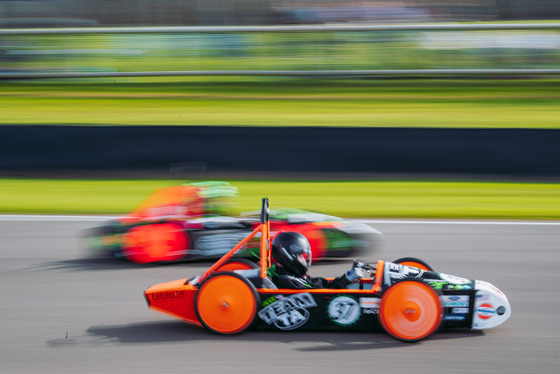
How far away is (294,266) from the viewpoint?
172 inches

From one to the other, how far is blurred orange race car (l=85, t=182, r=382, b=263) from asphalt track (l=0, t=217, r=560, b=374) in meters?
0.15

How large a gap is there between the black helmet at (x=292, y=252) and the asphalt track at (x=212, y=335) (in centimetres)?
45

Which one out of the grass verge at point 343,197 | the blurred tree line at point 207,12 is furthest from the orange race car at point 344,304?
the blurred tree line at point 207,12

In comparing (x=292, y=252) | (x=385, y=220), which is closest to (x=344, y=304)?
(x=292, y=252)

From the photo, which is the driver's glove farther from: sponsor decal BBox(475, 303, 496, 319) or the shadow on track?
sponsor decal BBox(475, 303, 496, 319)

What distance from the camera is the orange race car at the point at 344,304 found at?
4.13 meters

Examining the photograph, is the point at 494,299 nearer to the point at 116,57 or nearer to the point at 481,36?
the point at 481,36

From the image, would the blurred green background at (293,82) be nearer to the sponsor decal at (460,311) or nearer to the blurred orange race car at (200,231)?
the blurred orange race car at (200,231)

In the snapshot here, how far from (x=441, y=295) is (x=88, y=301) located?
2731 mm

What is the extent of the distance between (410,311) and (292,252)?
31.9 inches

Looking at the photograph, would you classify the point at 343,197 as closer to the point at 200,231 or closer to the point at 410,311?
the point at 200,231

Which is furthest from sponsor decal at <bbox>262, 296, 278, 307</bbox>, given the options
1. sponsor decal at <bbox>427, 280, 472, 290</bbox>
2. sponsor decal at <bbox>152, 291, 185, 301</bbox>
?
sponsor decal at <bbox>427, 280, 472, 290</bbox>

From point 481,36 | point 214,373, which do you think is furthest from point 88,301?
point 481,36

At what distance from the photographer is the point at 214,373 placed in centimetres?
387
